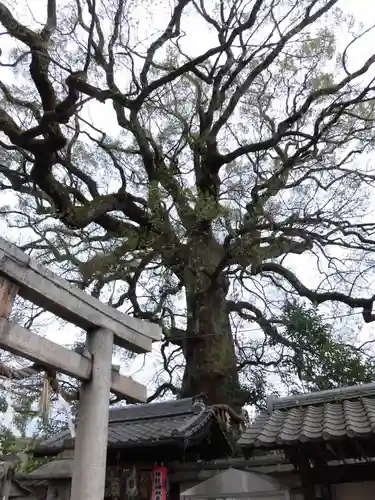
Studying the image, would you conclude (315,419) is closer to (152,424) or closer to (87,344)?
(87,344)

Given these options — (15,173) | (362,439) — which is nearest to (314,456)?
(362,439)

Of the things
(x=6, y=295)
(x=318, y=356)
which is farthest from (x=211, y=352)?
(x=6, y=295)

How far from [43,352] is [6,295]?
1.84 ft

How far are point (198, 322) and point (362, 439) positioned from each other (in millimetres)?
5734

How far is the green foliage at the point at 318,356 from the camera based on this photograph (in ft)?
29.5

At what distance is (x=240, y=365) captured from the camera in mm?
10508

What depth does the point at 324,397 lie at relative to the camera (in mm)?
6434

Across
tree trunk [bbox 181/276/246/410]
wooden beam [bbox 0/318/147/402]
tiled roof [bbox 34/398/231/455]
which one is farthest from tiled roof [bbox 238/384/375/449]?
tree trunk [bbox 181/276/246/410]

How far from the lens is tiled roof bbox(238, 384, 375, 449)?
459cm

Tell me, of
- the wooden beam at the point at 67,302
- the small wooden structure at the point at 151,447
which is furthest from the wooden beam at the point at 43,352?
the small wooden structure at the point at 151,447

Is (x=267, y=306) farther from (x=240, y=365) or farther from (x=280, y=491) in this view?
(x=280, y=491)

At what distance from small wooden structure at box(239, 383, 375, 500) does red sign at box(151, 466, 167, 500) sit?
1.29 m

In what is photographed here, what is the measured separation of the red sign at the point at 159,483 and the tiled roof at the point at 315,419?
165 centimetres

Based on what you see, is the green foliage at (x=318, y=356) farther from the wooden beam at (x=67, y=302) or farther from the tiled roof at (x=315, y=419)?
the wooden beam at (x=67, y=302)
